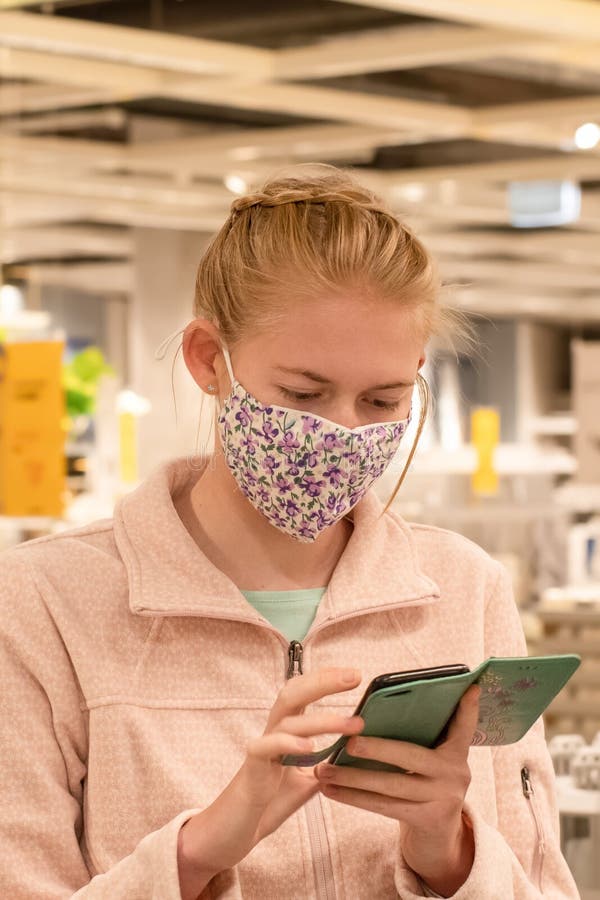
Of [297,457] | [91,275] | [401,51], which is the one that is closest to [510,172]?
[401,51]

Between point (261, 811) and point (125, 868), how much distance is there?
183 mm

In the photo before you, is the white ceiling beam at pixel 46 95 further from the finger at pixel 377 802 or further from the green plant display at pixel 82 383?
the finger at pixel 377 802

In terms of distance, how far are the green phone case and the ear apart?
1.62ft

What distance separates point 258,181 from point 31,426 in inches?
111

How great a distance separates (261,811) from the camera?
54.7 inches

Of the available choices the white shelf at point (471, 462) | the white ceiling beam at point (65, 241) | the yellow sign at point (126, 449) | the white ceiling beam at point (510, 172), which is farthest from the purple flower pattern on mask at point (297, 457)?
the white ceiling beam at point (65, 241)

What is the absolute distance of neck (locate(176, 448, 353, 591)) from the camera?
5.62 feet

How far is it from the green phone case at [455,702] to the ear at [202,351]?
495mm

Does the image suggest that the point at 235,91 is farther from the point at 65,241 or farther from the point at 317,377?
the point at 65,241

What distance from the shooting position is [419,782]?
57.1 inches

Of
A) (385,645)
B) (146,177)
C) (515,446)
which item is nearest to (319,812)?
(385,645)

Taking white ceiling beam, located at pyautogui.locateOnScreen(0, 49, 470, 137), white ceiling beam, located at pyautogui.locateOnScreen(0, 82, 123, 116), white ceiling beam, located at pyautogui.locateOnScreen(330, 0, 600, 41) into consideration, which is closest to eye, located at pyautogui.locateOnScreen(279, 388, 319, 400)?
white ceiling beam, located at pyautogui.locateOnScreen(330, 0, 600, 41)

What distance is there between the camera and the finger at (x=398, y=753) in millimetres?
1388

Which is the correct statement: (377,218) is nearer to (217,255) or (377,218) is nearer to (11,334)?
(217,255)
